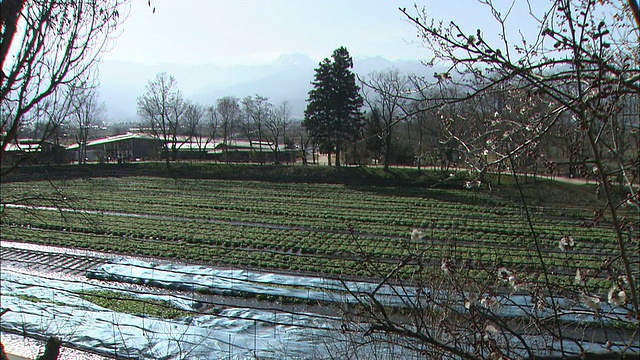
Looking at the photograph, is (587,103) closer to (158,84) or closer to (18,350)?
(18,350)

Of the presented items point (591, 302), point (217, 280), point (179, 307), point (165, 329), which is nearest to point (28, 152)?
point (165, 329)

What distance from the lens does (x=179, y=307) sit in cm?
1230

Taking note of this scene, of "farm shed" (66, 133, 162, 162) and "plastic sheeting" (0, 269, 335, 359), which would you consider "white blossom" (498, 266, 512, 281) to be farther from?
"farm shed" (66, 133, 162, 162)

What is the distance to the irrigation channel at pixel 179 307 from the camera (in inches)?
391

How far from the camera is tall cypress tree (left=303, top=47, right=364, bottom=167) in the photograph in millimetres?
41219

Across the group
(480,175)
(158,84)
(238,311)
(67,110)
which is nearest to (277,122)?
(158,84)

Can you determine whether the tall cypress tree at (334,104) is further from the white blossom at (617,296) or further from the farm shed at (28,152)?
the white blossom at (617,296)

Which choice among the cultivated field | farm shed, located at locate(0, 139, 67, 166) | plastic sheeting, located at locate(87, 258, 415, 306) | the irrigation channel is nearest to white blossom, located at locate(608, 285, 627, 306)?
the irrigation channel

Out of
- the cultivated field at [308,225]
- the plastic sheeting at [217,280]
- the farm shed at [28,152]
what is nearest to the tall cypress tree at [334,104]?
the cultivated field at [308,225]

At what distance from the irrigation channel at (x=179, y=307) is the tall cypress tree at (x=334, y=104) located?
27.5 meters

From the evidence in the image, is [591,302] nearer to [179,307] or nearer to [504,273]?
[504,273]

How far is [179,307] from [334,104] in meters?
31.3

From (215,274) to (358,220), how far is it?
1034 centimetres

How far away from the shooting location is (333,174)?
40250 millimetres
